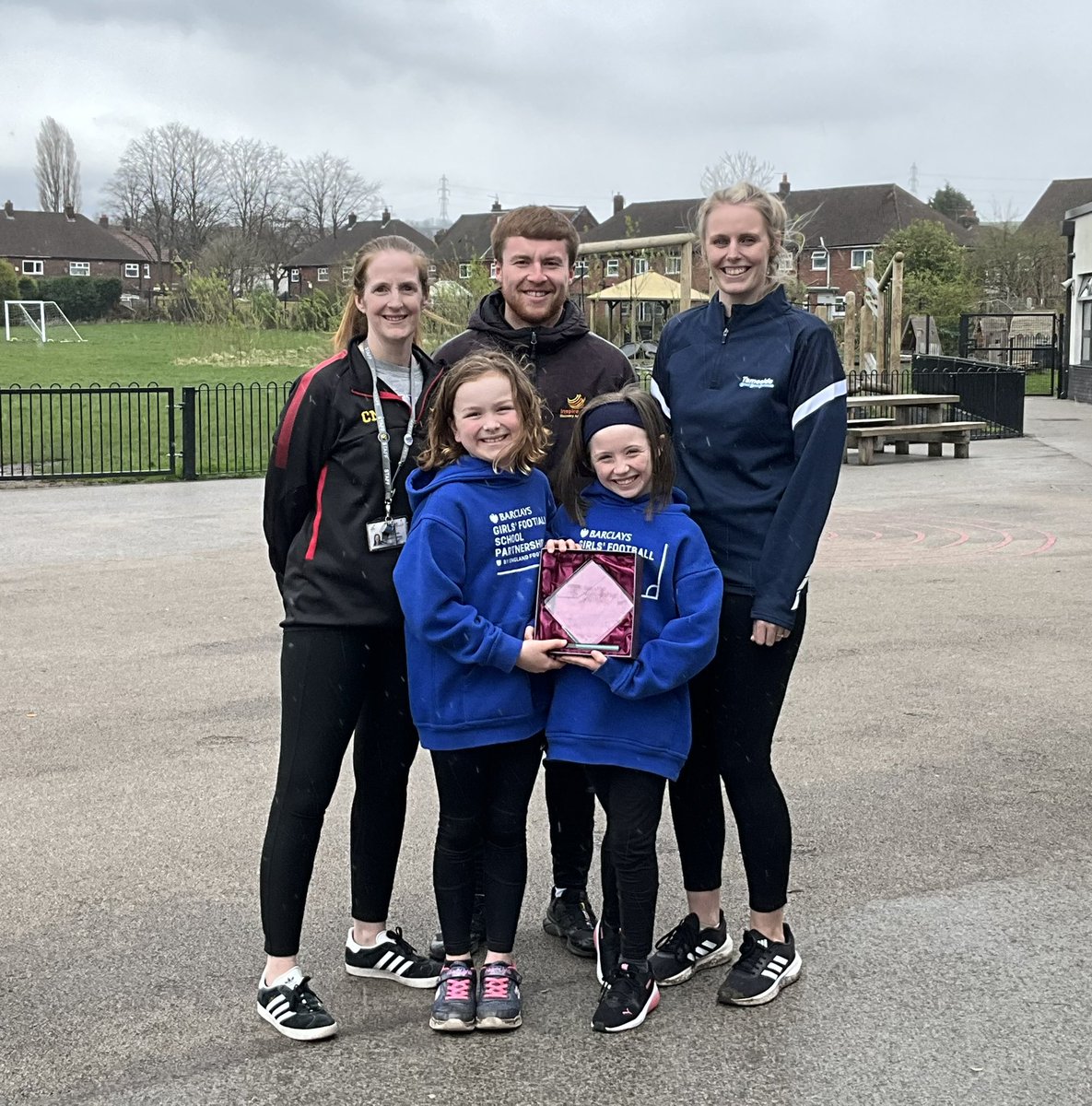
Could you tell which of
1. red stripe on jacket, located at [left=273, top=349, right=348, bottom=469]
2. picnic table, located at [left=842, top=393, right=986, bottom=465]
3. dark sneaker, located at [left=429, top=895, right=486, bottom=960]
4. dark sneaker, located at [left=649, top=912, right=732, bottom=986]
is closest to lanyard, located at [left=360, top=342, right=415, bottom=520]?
red stripe on jacket, located at [left=273, top=349, right=348, bottom=469]

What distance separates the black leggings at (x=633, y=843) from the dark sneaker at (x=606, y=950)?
0.12 metres

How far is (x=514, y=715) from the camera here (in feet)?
11.0

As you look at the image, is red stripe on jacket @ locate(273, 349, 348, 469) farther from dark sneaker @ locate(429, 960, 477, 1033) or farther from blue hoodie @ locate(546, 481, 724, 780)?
dark sneaker @ locate(429, 960, 477, 1033)

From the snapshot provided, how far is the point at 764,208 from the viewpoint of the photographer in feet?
11.6

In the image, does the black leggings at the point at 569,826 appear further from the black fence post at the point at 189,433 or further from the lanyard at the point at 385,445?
the black fence post at the point at 189,433

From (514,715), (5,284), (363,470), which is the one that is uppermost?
(5,284)

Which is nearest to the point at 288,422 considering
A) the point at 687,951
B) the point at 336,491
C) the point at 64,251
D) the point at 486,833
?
the point at 336,491

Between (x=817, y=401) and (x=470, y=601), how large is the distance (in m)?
1.00

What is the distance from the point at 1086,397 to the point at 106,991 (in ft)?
99.1

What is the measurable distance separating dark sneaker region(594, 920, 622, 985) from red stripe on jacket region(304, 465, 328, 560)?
1255 millimetres

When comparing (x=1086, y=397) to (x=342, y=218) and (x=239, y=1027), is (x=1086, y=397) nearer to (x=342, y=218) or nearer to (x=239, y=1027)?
(x=239, y=1027)

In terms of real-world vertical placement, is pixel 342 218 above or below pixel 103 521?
above

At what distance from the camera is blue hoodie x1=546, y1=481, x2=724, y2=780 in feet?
11.0

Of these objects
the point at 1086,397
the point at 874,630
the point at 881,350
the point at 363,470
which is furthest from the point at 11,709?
the point at 1086,397
